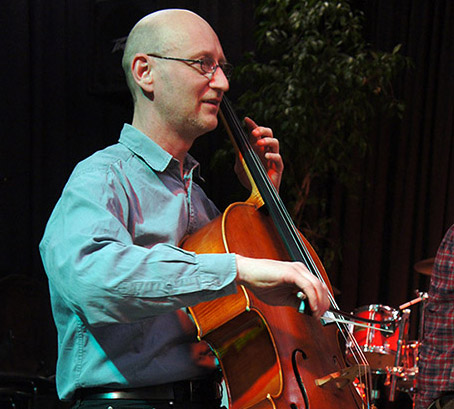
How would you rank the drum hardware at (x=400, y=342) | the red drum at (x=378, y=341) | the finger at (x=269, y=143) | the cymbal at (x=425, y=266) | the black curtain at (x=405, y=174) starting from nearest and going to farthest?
the finger at (x=269, y=143) < the drum hardware at (x=400, y=342) < the red drum at (x=378, y=341) < the cymbal at (x=425, y=266) < the black curtain at (x=405, y=174)

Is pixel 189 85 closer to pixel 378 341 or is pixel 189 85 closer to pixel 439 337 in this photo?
pixel 439 337

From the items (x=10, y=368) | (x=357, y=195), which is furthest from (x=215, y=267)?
(x=357, y=195)

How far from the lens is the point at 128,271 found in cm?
98

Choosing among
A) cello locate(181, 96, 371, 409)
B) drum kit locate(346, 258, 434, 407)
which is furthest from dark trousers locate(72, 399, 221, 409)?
drum kit locate(346, 258, 434, 407)

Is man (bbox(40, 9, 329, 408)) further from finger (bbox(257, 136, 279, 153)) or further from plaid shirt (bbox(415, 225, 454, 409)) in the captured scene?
plaid shirt (bbox(415, 225, 454, 409))

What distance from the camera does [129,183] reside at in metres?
1.26

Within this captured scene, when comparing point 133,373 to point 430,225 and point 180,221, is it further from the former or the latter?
point 430,225

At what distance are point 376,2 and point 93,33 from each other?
83.5 inches

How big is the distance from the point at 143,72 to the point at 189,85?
110mm

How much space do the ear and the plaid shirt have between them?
161 cm

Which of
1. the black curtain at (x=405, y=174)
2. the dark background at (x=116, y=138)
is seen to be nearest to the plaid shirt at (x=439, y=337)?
the dark background at (x=116, y=138)

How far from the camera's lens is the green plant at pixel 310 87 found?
3736mm

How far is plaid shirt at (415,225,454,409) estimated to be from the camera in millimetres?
2414

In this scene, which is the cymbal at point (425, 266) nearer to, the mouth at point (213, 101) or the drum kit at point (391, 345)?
the drum kit at point (391, 345)
